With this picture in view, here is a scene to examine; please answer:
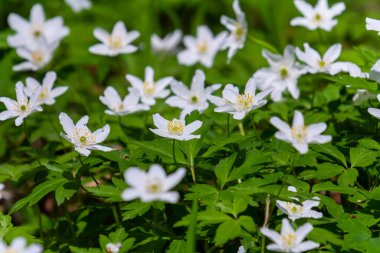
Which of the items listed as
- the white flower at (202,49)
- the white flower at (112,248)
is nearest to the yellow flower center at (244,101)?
the white flower at (112,248)

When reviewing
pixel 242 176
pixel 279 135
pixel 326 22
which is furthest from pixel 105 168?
pixel 326 22

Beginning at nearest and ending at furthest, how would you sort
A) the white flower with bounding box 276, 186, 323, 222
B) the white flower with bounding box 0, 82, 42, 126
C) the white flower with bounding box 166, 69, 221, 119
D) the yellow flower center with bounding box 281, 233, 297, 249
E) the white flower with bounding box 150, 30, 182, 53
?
the yellow flower center with bounding box 281, 233, 297, 249, the white flower with bounding box 276, 186, 323, 222, the white flower with bounding box 0, 82, 42, 126, the white flower with bounding box 166, 69, 221, 119, the white flower with bounding box 150, 30, 182, 53

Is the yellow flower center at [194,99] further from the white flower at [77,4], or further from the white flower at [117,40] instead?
the white flower at [77,4]

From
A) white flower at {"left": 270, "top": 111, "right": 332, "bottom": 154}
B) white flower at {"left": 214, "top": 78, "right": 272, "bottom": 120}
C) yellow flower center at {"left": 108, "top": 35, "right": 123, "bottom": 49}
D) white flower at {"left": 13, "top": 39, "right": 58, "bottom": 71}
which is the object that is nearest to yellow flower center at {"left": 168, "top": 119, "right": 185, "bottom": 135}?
white flower at {"left": 214, "top": 78, "right": 272, "bottom": 120}

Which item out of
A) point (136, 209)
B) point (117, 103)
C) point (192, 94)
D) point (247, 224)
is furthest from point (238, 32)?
point (247, 224)

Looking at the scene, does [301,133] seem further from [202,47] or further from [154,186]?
[202,47]

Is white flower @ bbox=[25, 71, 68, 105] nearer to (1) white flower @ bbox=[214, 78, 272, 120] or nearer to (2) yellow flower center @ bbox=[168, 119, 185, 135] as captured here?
(2) yellow flower center @ bbox=[168, 119, 185, 135]

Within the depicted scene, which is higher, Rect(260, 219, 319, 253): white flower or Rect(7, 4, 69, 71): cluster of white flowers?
Rect(260, 219, 319, 253): white flower
